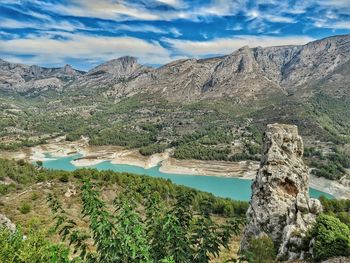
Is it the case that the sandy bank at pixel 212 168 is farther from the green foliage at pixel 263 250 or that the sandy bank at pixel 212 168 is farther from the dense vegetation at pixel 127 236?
the dense vegetation at pixel 127 236

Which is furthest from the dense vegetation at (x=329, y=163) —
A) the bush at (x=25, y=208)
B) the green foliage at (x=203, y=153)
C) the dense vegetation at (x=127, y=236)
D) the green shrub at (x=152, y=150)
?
the dense vegetation at (x=127, y=236)

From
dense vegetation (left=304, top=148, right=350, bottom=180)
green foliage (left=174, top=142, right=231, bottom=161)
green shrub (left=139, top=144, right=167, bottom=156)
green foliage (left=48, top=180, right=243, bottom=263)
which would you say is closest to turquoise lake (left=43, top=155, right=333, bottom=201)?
dense vegetation (left=304, top=148, right=350, bottom=180)

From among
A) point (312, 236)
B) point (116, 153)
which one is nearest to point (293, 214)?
point (312, 236)

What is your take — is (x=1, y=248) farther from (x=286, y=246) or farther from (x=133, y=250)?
(x=286, y=246)

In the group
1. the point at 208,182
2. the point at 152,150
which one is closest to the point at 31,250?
the point at 208,182

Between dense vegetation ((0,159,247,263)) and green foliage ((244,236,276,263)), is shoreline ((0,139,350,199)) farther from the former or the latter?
dense vegetation ((0,159,247,263))

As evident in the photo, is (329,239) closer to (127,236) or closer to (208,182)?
(127,236)
